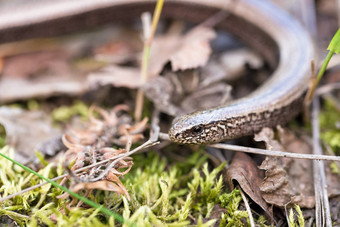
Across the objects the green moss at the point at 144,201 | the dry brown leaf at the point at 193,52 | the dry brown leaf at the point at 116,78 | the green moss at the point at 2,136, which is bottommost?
the green moss at the point at 144,201

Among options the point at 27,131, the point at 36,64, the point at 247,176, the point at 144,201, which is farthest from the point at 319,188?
the point at 36,64

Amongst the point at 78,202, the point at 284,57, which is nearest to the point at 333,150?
the point at 284,57

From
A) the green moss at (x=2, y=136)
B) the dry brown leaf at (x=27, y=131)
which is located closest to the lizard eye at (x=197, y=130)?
the dry brown leaf at (x=27, y=131)

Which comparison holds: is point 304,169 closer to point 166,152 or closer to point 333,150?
point 333,150

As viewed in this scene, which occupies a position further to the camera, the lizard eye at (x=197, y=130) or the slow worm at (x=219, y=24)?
the slow worm at (x=219, y=24)

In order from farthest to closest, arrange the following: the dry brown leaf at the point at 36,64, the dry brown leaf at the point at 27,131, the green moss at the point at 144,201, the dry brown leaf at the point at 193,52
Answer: the dry brown leaf at the point at 36,64
the dry brown leaf at the point at 193,52
the dry brown leaf at the point at 27,131
the green moss at the point at 144,201

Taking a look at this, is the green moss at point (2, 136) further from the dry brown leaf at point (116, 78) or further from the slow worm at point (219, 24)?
the slow worm at point (219, 24)

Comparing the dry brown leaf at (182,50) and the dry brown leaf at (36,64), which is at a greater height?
the dry brown leaf at (182,50)
